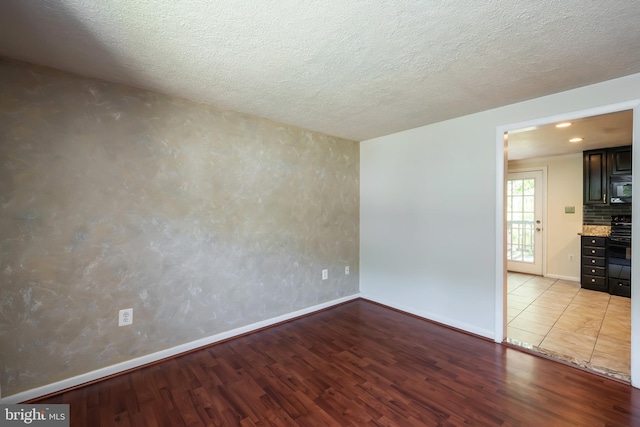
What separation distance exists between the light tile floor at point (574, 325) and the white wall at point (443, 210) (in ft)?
1.73

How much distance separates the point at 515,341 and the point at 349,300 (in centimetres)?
198

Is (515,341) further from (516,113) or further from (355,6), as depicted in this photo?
(355,6)

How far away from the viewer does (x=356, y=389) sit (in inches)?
80.0

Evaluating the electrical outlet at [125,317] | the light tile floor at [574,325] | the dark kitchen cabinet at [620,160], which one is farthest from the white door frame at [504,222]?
the electrical outlet at [125,317]

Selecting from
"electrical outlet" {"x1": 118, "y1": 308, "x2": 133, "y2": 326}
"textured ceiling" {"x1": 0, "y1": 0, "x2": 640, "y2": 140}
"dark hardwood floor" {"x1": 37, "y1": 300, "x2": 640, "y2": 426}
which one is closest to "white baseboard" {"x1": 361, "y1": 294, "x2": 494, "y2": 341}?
"dark hardwood floor" {"x1": 37, "y1": 300, "x2": 640, "y2": 426}

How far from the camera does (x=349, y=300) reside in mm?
4004

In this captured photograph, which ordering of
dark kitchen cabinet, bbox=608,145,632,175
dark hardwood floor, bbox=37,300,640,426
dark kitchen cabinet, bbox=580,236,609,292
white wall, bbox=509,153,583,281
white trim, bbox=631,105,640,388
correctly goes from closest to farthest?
dark hardwood floor, bbox=37,300,640,426 < white trim, bbox=631,105,640,388 < dark kitchen cabinet, bbox=608,145,632,175 < dark kitchen cabinet, bbox=580,236,609,292 < white wall, bbox=509,153,583,281

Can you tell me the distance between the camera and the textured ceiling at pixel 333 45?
1376 mm

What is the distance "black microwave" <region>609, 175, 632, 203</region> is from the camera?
4227 millimetres

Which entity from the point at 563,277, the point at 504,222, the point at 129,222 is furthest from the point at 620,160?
the point at 129,222

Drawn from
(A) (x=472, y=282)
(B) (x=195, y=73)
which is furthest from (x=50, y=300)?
(A) (x=472, y=282)

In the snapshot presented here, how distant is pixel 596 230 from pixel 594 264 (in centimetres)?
65

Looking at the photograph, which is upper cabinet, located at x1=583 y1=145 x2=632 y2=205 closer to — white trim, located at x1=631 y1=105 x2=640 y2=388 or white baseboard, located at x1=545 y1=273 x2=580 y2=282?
white baseboard, located at x1=545 y1=273 x2=580 y2=282

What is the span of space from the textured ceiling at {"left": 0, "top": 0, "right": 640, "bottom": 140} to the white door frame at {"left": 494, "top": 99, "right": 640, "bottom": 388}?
234 mm
